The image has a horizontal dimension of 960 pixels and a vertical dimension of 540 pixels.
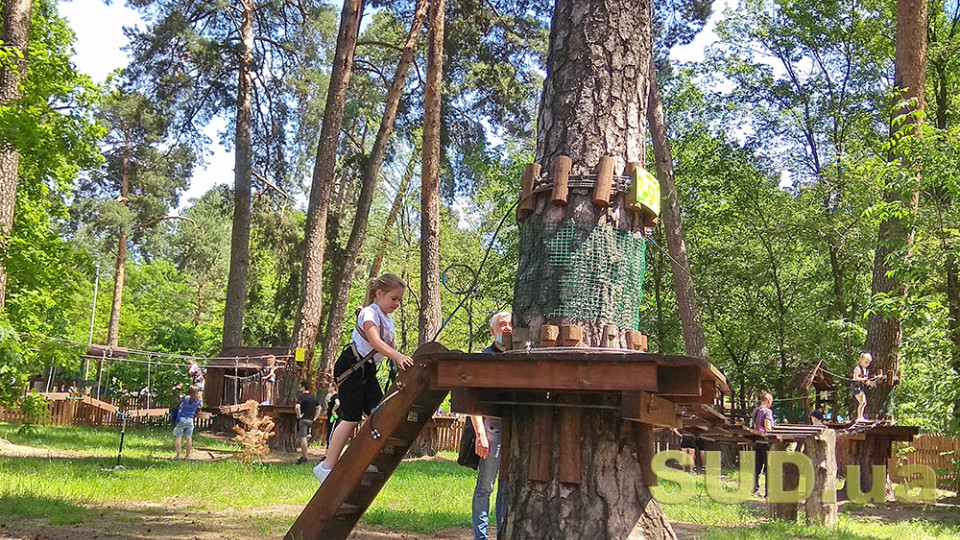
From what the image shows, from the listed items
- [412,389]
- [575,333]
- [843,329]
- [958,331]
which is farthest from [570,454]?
[843,329]

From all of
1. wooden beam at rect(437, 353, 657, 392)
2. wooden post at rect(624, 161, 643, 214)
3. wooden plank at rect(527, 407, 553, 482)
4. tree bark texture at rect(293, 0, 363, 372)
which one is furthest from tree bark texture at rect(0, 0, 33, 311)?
wooden post at rect(624, 161, 643, 214)

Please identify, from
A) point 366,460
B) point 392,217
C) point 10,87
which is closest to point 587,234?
point 366,460

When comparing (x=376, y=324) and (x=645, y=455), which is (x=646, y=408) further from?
(x=376, y=324)

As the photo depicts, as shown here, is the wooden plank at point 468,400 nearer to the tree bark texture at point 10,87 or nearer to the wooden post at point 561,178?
the wooden post at point 561,178

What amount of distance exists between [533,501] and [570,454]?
12.0 inches

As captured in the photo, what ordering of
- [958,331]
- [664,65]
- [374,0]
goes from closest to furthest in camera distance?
1. [958,331]
2. [374,0]
3. [664,65]

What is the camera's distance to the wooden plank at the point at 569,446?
405cm

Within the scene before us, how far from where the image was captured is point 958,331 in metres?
11.1

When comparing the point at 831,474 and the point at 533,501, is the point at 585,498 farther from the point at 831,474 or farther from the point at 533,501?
the point at 831,474

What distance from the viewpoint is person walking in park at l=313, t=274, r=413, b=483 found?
573 cm

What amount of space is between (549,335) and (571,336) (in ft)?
0.35

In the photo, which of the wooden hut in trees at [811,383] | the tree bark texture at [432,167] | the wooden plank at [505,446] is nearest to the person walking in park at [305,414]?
the tree bark texture at [432,167]

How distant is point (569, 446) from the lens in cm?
408

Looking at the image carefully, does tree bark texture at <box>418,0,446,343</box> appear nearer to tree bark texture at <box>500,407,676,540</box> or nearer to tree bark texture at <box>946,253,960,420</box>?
tree bark texture at <box>946,253,960,420</box>
